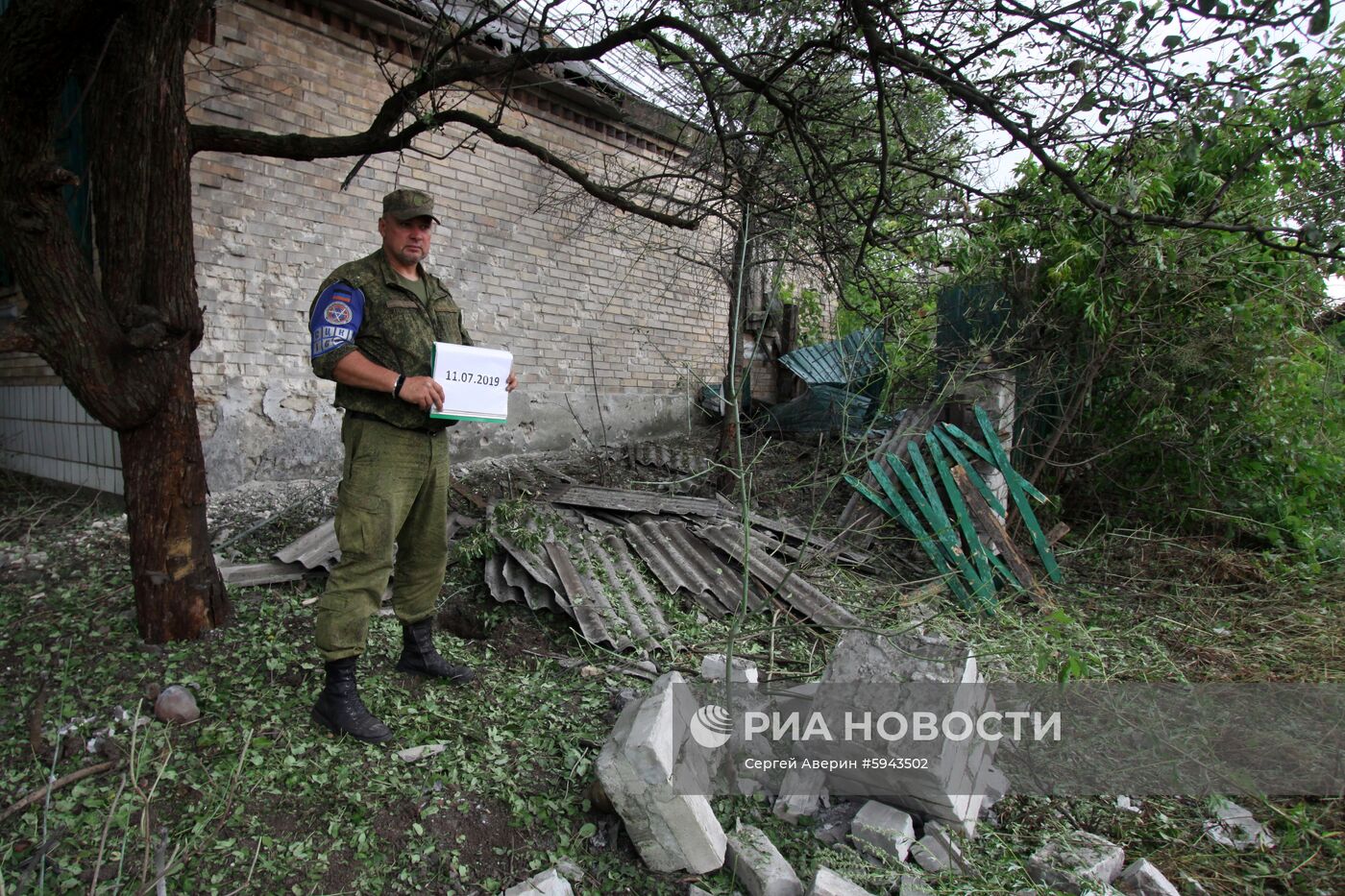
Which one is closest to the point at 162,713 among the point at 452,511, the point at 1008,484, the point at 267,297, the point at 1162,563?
the point at 452,511

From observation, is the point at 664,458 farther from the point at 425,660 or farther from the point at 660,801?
the point at 660,801

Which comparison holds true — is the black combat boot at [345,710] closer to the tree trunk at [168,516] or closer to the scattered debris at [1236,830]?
the tree trunk at [168,516]

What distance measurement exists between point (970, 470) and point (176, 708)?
→ 465 centimetres

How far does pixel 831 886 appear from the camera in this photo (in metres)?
1.95

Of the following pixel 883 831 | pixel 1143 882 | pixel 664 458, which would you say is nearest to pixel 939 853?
pixel 883 831

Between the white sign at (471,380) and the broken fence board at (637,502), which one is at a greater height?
the white sign at (471,380)

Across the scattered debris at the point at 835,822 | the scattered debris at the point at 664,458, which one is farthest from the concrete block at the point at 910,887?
the scattered debris at the point at 664,458

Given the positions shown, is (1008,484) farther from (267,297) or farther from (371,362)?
(267,297)

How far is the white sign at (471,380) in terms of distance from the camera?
8.34 feet

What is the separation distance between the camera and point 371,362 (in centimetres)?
248

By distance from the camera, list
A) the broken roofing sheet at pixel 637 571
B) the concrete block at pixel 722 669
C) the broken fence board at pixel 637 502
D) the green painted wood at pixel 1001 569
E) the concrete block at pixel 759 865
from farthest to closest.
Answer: the broken fence board at pixel 637 502
the green painted wood at pixel 1001 569
the broken roofing sheet at pixel 637 571
the concrete block at pixel 722 669
the concrete block at pixel 759 865

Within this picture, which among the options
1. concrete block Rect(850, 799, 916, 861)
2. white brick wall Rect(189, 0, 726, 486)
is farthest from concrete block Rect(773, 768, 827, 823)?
white brick wall Rect(189, 0, 726, 486)

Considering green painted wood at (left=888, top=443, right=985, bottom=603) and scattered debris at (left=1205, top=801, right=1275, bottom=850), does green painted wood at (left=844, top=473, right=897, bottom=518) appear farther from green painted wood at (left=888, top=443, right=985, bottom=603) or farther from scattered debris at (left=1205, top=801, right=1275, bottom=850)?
scattered debris at (left=1205, top=801, right=1275, bottom=850)

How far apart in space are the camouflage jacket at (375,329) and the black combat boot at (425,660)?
3.06 ft
